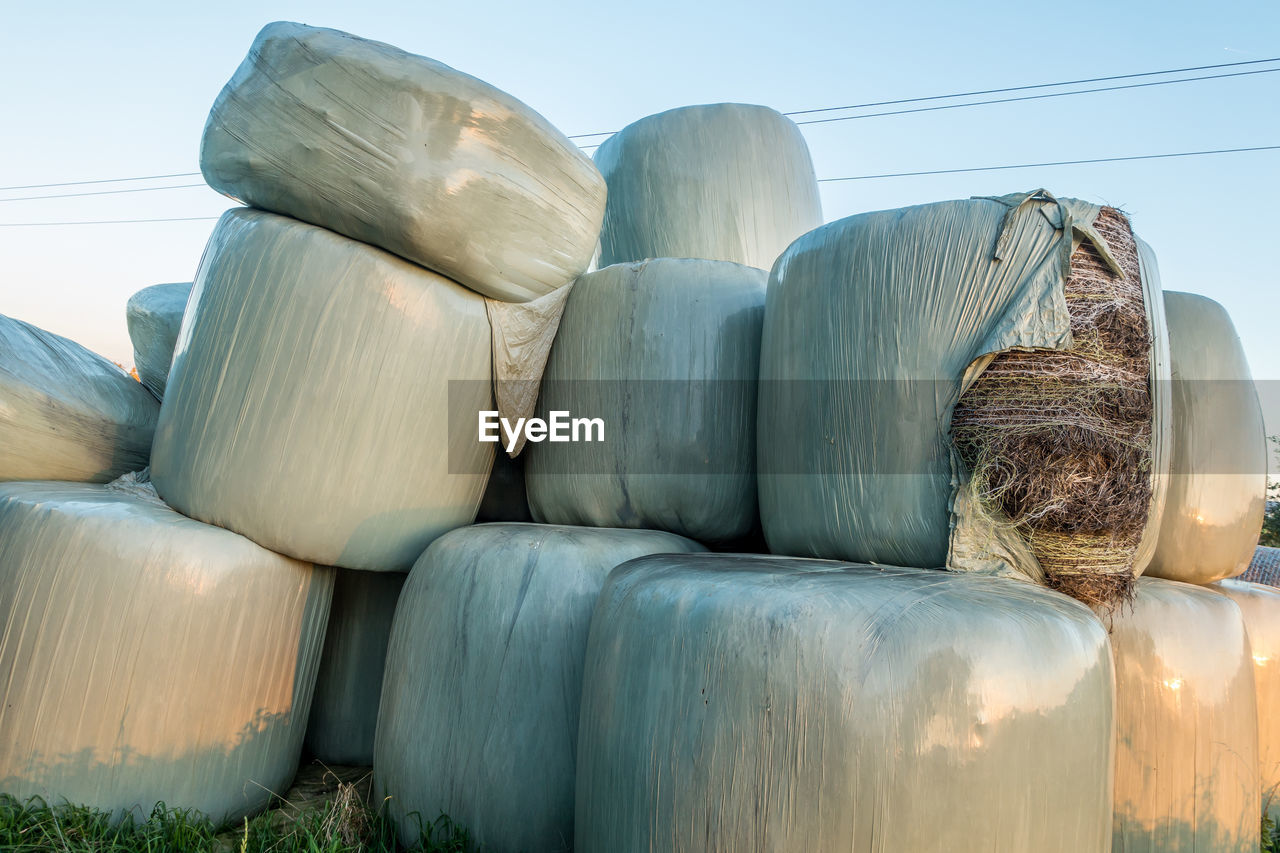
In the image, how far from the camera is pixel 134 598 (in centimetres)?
142

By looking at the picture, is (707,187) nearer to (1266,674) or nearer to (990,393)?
(990,393)

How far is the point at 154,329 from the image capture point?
211 centimetres

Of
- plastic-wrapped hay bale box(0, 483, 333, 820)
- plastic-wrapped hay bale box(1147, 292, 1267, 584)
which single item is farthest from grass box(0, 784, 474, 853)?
plastic-wrapped hay bale box(1147, 292, 1267, 584)

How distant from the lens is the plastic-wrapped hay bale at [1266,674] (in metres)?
1.60

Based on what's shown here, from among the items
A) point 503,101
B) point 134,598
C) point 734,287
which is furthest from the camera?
point 734,287

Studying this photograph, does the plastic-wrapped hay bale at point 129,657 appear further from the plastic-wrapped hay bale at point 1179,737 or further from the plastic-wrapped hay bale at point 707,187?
the plastic-wrapped hay bale at point 1179,737

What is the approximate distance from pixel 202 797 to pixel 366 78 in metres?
1.28

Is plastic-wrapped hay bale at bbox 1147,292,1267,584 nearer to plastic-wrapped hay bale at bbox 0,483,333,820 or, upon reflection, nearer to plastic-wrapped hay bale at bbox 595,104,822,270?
plastic-wrapped hay bale at bbox 595,104,822,270

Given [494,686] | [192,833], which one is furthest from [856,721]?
[192,833]

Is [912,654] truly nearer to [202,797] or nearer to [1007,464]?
[1007,464]

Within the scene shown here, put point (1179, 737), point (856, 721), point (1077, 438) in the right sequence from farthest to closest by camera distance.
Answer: point (1179, 737)
point (1077, 438)
point (856, 721)

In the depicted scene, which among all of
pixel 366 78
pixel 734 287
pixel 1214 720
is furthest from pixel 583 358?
pixel 1214 720

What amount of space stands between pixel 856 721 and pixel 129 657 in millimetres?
1179

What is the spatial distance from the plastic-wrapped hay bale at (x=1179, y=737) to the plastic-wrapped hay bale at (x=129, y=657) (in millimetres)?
1449
